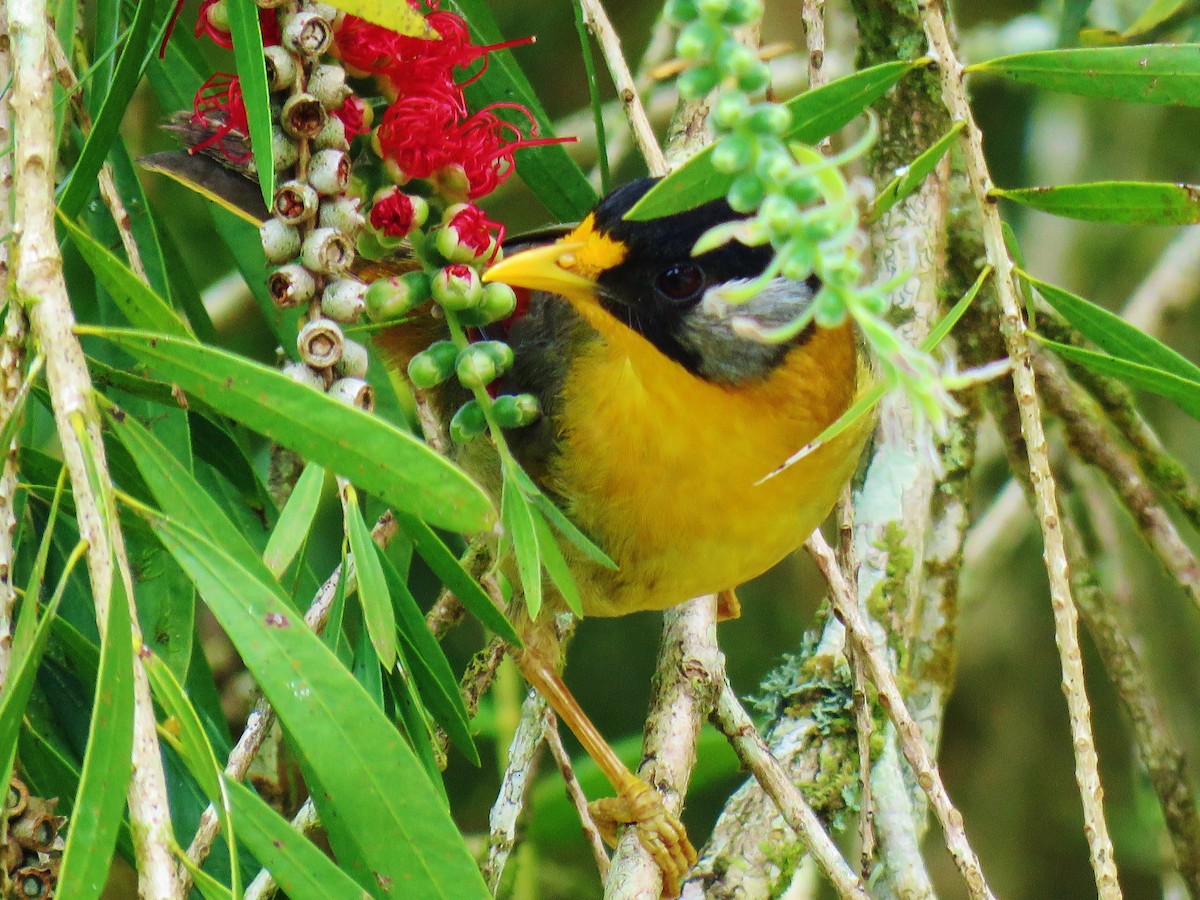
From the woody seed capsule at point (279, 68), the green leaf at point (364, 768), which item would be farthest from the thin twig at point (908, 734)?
the woody seed capsule at point (279, 68)

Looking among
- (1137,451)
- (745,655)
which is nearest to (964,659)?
(745,655)

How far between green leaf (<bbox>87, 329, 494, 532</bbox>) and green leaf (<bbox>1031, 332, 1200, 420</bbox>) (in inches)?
33.7

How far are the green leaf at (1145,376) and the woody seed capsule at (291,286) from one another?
90 centimetres

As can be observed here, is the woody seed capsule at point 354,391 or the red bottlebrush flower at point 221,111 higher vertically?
the red bottlebrush flower at point 221,111

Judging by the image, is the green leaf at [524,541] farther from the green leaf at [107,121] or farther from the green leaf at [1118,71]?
the green leaf at [1118,71]

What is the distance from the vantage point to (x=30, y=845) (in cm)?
146

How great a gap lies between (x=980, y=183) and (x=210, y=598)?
1087 mm

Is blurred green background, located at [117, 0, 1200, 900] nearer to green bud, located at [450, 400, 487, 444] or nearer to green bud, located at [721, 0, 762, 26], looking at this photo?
green bud, located at [450, 400, 487, 444]

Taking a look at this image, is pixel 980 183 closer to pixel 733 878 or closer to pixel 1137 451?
pixel 733 878

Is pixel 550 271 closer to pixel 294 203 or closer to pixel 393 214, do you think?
pixel 393 214

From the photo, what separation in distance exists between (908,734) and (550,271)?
96cm

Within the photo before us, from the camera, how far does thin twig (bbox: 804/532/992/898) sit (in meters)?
1.74

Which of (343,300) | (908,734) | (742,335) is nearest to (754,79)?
(343,300)

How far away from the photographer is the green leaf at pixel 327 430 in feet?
4.20
